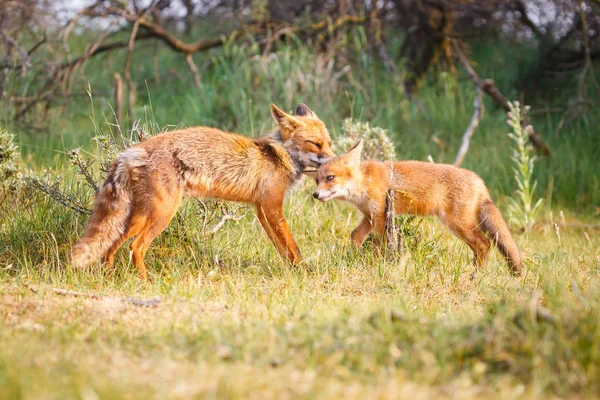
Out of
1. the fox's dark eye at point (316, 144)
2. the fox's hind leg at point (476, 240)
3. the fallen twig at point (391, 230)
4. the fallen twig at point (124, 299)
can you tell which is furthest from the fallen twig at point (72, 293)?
the fox's hind leg at point (476, 240)

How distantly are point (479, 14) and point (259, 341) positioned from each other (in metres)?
10.0

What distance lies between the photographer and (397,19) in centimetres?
1202

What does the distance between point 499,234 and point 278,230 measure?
6.28 feet

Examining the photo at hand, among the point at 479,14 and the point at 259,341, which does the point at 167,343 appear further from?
the point at 479,14

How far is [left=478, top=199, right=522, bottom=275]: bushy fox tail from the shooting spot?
5.61 m

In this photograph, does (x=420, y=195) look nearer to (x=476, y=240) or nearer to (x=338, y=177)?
(x=476, y=240)

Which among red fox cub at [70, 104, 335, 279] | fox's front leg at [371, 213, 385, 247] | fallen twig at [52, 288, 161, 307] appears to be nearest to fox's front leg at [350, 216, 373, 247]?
fox's front leg at [371, 213, 385, 247]

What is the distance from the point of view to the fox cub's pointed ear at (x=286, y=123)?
615 cm

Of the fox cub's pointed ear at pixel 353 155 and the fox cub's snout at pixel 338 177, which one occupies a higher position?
the fox cub's pointed ear at pixel 353 155

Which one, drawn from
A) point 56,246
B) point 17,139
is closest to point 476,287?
point 56,246

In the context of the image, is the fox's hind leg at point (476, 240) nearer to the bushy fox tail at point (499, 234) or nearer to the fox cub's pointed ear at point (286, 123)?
the bushy fox tail at point (499, 234)

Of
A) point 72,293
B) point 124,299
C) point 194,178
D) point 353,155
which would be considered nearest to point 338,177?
point 353,155

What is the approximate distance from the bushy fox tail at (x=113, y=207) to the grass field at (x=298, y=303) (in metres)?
0.24

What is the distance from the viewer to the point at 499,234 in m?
5.81
